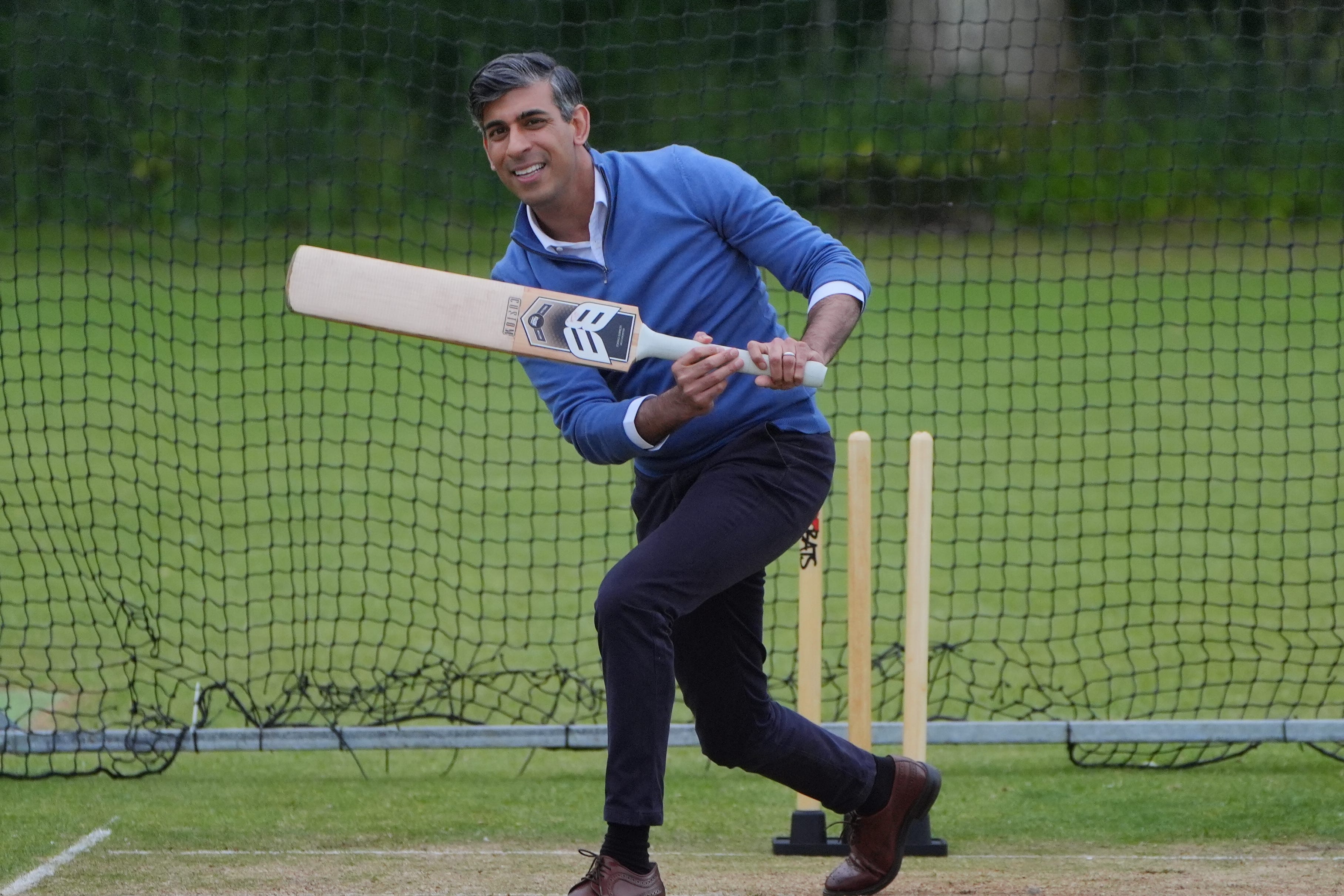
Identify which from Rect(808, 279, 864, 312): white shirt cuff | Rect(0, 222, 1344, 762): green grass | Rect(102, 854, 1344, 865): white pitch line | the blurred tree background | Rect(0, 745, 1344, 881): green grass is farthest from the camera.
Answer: the blurred tree background

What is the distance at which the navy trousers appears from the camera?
2.80 m

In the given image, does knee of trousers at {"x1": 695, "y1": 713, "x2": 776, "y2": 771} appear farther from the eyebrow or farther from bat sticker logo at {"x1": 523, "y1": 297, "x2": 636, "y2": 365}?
the eyebrow

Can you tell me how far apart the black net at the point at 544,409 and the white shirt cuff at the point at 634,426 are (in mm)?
2195

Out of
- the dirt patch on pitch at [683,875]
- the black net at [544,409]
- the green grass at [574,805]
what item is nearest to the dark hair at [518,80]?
the dirt patch on pitch at [683,875]

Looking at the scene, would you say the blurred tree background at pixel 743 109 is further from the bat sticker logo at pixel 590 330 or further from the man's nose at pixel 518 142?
the bat sticker logo at pixel 590 330

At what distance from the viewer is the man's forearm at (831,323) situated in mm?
2879

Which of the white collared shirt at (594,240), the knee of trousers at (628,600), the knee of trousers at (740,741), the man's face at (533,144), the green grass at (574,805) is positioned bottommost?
the green grass at (574,805)

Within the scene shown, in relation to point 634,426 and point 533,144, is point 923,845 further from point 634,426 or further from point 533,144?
point 533,144

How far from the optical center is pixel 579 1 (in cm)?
961

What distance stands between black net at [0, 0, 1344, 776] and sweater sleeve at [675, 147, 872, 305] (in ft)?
6.83

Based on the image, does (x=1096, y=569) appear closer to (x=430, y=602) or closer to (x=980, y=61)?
(x=980, y=61)

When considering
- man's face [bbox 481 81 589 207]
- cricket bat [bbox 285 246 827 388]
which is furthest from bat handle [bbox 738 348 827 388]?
man's face [bbox 481 81 589 207]

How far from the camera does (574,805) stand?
428 centimetres

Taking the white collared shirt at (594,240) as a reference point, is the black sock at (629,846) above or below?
below
